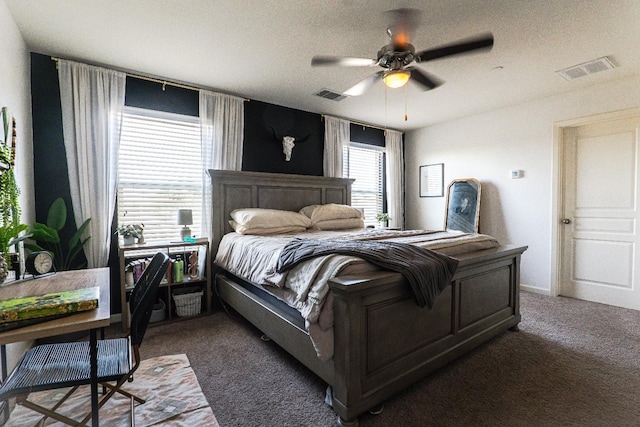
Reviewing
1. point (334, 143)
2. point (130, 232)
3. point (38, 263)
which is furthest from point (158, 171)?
point (334, 143)

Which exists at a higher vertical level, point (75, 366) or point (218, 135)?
point (218, 135)

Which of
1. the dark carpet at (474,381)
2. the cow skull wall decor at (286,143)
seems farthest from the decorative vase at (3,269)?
the cow skull wall decor at (286,143)

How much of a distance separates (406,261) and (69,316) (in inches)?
64.2

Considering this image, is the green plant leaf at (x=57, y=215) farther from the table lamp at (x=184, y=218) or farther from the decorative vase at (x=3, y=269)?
the decorative vase at (x=3, y=269)

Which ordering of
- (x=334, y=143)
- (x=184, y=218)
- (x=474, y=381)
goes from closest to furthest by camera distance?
(x=474, y=381) < (x=184, y=218) < (x=334, y=143)

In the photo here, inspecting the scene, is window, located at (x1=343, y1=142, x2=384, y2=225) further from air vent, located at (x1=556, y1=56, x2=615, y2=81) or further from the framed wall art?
air vent, located at (x1=556, y1=56, x2=615, y2=81)

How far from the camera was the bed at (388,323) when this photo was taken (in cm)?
161

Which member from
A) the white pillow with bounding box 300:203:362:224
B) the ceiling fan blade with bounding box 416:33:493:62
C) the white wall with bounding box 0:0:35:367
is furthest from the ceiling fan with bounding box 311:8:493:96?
the white wall with bounding box 0:0:35:367

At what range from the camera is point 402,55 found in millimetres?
2283

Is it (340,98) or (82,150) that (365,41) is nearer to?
(340,98)

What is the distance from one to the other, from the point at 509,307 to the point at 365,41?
268cm

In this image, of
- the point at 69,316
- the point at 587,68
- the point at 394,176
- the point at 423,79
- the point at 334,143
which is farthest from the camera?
the point at 394,176

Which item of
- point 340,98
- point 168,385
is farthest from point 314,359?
point 340,98

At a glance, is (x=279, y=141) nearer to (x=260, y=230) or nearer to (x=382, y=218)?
(x=260, y=230)
